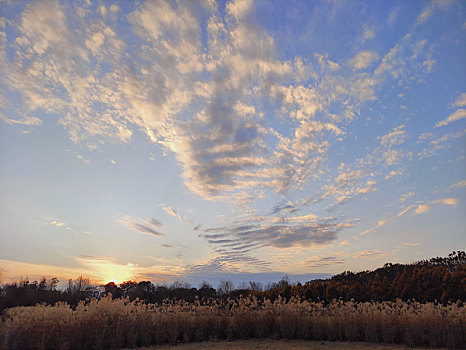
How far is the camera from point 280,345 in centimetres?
884

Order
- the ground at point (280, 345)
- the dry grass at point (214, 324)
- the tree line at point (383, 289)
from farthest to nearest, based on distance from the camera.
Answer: the tree line at point (383, 289) < the ground at point (280, 345) < the dry grass at point (214, 324)

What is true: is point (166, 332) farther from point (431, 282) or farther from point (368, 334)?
point (431, 282)

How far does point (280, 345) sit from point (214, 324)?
246cm

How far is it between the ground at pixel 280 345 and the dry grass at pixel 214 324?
1.58 feet

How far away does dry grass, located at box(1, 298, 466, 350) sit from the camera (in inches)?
307

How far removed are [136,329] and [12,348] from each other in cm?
301

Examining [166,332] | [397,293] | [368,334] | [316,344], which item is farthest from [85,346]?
[397,293]

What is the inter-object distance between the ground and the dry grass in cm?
48

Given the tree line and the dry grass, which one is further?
the tree line

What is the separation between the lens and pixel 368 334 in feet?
31.0

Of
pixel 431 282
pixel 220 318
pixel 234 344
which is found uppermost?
pixel 431 282

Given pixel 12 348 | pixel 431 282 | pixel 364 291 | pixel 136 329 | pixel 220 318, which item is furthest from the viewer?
pixel 364 291

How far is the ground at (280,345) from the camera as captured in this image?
8.47 meters

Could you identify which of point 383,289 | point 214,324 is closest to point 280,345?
point 214,324
